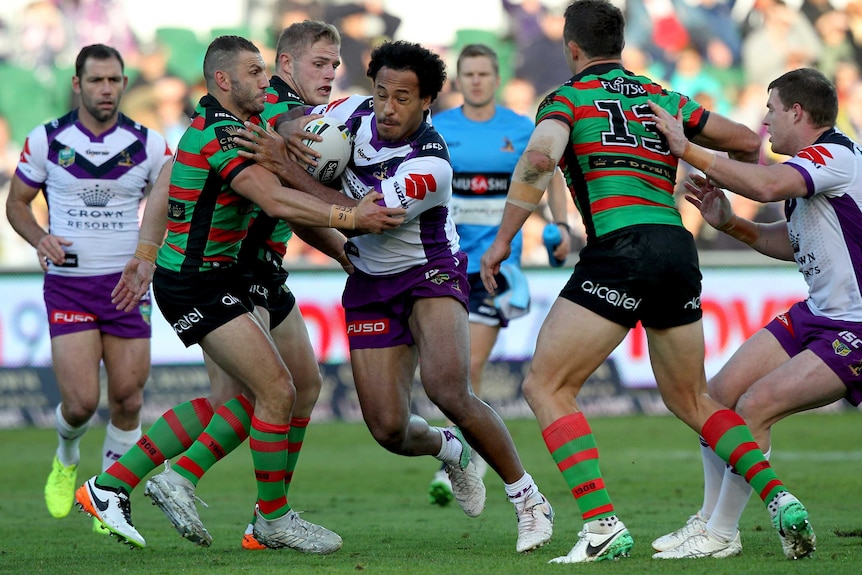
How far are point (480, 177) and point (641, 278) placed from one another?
4.39m

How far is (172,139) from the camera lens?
1680 cm

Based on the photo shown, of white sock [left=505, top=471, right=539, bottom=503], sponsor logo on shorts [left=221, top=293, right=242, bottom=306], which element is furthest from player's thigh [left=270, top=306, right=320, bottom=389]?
white sock [left=505, top=471, right=539, bottom=503]

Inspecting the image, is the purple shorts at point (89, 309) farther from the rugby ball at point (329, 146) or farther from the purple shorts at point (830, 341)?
the purple shorts at point (830, 341)

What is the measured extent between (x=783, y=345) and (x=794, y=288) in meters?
9.83

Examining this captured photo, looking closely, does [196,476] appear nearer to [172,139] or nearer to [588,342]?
[588,342]

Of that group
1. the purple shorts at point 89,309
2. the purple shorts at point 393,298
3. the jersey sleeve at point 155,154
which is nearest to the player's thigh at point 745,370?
the purple shorts at point 393,298

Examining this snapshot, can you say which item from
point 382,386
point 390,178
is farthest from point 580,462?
point 390,178

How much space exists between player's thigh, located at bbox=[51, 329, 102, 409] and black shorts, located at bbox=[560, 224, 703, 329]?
4.22 meters

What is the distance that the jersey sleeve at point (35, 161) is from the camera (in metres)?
9.01

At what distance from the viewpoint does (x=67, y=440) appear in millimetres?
8938

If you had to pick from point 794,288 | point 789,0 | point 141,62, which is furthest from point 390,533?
point 789,0

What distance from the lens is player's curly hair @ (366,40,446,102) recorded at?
21.1 ft

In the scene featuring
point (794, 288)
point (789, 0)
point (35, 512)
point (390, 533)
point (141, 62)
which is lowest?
point (35, 512)

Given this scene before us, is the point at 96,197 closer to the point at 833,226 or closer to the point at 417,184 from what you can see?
the point at 417,184
